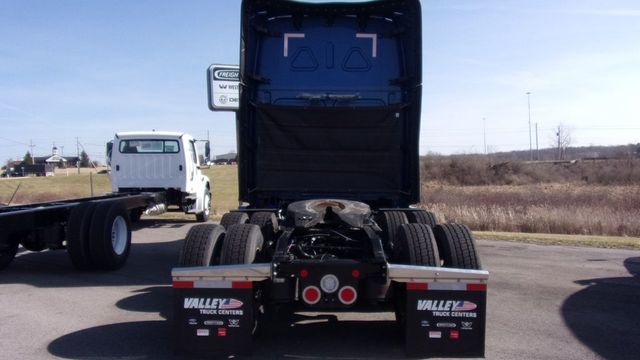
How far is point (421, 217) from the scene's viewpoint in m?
7.43

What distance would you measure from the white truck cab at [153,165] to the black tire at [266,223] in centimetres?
888

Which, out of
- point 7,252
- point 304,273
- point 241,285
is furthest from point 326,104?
point 7,252

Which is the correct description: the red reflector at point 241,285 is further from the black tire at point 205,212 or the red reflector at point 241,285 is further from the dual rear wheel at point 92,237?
the black tire at point 205,212

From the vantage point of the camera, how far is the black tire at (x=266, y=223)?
279 inches

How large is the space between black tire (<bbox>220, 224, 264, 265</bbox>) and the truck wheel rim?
16.0 ft

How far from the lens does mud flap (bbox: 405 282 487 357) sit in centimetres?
499

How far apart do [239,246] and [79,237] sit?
474cm

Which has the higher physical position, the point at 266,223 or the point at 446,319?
the point at 266,223

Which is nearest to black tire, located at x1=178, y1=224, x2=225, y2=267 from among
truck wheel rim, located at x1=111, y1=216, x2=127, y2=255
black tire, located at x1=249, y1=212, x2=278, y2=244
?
black tire, located at x1=249, y1=212, x2=278, y2=244

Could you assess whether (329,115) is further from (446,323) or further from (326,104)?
(446,323)

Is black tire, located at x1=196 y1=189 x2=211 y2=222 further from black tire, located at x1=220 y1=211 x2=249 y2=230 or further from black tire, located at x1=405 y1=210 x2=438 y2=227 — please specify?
black tire, located at x1=405 y1=210 x2=438 y2=227

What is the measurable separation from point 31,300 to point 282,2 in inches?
196

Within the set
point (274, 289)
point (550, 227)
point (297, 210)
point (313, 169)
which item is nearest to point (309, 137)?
point (313, 169)

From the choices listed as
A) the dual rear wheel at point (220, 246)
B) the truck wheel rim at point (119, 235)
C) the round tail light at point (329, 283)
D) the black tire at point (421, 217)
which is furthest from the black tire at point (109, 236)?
the round tail light at point (329, 283)
